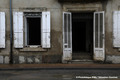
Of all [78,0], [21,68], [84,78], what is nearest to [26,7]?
[78,0]

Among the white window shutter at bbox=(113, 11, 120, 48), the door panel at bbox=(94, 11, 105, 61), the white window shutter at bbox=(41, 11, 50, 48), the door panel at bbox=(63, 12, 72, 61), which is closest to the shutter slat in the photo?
the white window shutter at bbox=(41, 11, 50, 48)

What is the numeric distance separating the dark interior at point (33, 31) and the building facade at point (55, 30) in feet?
1.56

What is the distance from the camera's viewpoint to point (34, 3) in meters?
12.6

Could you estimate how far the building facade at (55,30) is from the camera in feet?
40.8

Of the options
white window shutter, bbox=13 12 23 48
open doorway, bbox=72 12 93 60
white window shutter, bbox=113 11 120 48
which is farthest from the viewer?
open doorway, bbox=72 12 93 60

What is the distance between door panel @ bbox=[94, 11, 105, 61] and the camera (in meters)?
12.4

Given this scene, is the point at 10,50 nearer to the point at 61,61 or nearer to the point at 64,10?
the point at 61,61

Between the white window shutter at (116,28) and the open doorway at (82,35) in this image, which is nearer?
the white window shutter at (116,28)

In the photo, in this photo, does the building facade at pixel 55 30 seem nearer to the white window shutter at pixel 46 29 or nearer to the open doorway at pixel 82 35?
the white window shutter at pixel 46 29

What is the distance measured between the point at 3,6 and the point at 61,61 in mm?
4667

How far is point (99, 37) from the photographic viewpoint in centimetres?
1241

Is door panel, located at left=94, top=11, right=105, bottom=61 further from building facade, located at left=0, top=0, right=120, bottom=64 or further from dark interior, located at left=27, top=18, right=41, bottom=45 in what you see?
dark interior, located at left=27, top=18, right=41, bottom=45

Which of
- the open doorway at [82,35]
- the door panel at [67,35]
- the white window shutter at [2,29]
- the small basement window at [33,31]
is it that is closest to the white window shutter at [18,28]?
the small basement window at [33,31]

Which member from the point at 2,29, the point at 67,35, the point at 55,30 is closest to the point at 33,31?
the point at 55,30
